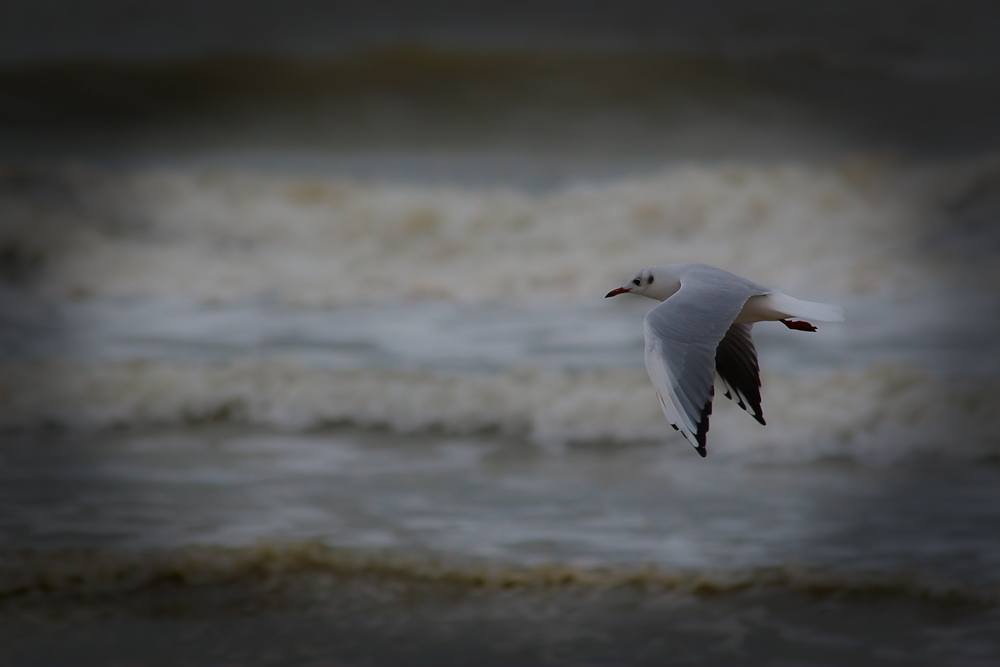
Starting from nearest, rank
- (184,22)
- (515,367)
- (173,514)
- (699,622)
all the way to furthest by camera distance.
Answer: (699,622)
(173,514)
(515,367)
(184,22)

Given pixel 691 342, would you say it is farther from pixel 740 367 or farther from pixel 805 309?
pixel 740 367

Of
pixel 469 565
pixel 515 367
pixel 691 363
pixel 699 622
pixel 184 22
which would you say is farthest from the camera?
pixel 184 22

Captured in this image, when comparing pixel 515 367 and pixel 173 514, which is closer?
pixel 173 514

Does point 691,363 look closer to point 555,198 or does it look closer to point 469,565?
point 469,565

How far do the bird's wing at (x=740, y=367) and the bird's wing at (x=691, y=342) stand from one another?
0.22 metres

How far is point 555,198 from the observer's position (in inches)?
267

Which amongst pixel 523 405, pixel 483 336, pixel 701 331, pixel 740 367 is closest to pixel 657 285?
pixel 740 367

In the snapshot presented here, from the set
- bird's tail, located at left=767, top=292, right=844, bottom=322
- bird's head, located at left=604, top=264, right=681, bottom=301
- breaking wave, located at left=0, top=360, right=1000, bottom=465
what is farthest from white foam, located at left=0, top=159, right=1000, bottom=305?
bird's tail, located at left=767, top=292, right=844, bottom=322

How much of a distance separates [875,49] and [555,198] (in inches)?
85.3

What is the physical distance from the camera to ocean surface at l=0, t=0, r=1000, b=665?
3350 mm

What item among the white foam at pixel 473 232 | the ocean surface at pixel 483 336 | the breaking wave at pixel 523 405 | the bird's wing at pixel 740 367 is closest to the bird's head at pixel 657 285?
the bird's wing at pixel 740 367

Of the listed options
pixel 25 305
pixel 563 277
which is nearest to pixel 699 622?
pixel 563 277

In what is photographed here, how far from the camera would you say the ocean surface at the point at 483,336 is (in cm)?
335

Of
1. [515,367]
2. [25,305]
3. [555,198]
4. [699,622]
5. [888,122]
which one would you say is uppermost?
[888,122]
